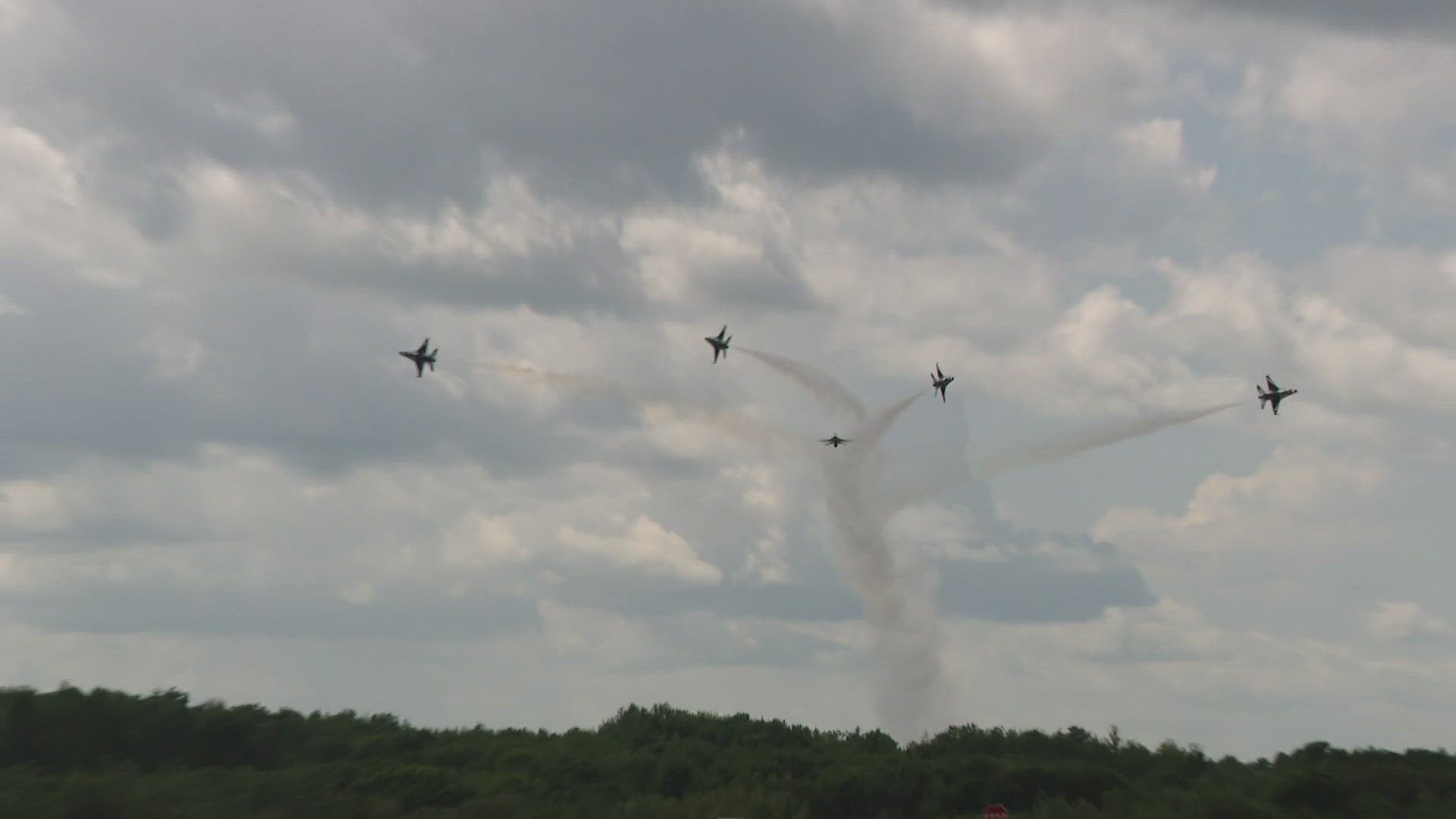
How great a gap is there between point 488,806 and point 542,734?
4718 cm

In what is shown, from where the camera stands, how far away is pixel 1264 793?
7044 centimetres

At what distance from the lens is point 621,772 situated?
102500 mm

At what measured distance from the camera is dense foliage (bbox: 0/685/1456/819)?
2820 inches

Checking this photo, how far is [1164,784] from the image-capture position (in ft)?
279

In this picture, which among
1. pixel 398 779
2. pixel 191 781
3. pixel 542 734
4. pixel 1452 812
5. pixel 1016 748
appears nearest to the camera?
pixel 1452 812

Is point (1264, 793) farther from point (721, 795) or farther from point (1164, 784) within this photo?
point (721, 795)

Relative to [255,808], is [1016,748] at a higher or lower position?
higher

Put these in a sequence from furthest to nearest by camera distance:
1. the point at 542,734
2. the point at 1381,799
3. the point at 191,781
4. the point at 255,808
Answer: the point at 542,734
the point at 191,781
the point at 255,808
the point at 1381,799

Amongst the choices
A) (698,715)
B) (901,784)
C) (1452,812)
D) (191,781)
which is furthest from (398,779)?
(1452,812)

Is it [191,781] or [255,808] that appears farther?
[191,781]

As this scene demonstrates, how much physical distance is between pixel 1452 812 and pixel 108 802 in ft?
206

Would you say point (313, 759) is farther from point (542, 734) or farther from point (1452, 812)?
point (1452, 812)

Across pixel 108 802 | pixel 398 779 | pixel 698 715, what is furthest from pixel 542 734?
pixel 108 802

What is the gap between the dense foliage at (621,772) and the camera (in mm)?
71625
